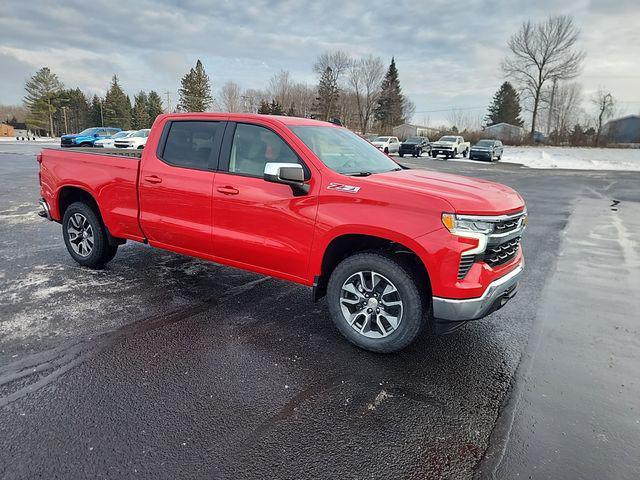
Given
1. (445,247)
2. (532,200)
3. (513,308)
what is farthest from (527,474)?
(532,200)

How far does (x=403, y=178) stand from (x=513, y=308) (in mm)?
2103

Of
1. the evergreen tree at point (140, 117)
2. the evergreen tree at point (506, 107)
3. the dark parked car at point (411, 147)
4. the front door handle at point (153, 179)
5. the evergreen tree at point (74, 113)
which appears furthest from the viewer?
the evergreen tree at point (74, 113)

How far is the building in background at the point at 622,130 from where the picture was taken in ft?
155


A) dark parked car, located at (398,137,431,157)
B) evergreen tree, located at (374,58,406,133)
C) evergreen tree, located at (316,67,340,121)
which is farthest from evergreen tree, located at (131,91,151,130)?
dark parked car, located at (398,137,431,157)

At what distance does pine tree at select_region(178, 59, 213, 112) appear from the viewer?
83500 millimetres

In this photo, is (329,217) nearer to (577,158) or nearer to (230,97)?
(577,158)

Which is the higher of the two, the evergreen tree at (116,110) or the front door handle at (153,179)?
the evergreen tree at (116,110)

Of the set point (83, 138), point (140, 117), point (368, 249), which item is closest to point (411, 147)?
point (83, 138)

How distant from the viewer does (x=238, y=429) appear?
103 inches

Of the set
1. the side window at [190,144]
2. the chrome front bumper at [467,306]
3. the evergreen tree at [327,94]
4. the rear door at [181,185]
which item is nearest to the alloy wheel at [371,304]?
the chrome front bumper at [467,306]

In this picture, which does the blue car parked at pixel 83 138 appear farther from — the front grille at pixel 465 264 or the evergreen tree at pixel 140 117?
the evergreen tree at pixel 140 117

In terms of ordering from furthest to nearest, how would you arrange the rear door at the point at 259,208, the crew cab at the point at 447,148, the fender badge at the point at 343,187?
1. the crew cab at the point at 447,148
2. the rear door at the point at 259,208
3. the fender badge at the point at 343,187

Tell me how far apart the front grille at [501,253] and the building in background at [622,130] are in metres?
51.6

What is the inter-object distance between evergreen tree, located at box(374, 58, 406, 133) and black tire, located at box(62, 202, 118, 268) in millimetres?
70866
